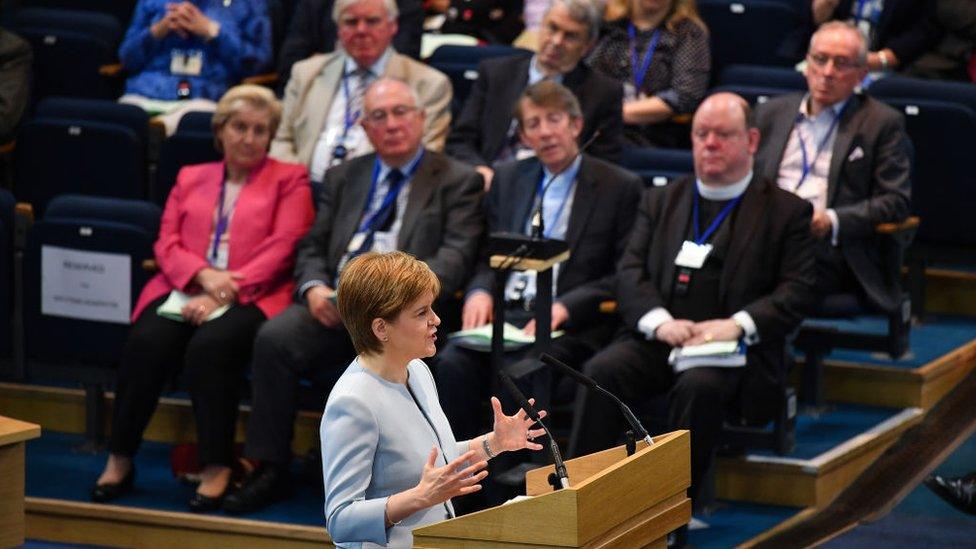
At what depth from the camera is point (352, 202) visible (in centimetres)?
490

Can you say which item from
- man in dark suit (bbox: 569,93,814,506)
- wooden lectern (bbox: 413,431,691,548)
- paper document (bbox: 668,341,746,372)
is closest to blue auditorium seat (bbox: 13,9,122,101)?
man in dark suit (bbox: 569,93,814,506)

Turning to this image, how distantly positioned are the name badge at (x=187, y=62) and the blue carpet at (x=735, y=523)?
2722mm

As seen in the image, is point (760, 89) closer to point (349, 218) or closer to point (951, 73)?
point (951, 73)

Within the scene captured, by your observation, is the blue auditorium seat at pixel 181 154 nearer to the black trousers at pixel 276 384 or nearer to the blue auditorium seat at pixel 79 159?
the blue auditorium seat at pixel 79 159

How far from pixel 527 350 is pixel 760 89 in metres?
1.50

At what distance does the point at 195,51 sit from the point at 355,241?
1.56 m

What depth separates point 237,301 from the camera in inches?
191

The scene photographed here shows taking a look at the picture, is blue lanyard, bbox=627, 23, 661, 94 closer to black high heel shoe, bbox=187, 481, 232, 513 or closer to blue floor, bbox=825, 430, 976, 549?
blue floor, bbox=825, 430, 976, 549

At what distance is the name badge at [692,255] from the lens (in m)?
4.46

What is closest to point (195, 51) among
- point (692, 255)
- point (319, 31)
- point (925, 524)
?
point (319, 31)

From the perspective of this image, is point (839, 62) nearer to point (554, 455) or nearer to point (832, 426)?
point (832, 426)

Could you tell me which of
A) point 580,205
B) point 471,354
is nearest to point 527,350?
point 471,354

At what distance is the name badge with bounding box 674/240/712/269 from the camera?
14.6 ft

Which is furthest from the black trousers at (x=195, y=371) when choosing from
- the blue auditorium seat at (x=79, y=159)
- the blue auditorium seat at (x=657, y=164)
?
the blue auditorium seat at (x=657, y=164)
